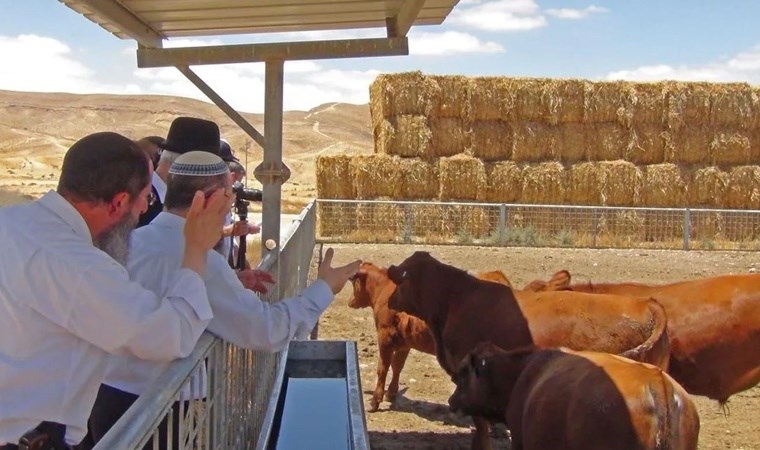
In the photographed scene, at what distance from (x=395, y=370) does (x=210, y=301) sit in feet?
18.2

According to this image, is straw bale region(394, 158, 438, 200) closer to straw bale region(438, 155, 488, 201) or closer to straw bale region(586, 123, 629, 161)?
straw bale region(438, 155, 488, 201)

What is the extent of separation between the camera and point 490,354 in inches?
227

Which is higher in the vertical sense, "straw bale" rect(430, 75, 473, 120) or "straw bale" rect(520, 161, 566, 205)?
"straw bale" rect(430, 75, 473, 120)

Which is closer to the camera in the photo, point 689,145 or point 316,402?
point 316,402

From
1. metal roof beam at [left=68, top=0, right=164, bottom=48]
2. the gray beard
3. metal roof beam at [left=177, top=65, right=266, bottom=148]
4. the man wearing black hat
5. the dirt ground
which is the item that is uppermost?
metal roof beam at [left=68, top=0, right=164, bottom=48]

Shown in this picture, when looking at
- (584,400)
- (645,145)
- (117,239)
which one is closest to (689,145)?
(645,145)

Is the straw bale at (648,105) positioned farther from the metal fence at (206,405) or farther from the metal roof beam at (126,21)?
the metal fence at (206,405)

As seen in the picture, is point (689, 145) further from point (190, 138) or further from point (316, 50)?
point (190, 138)

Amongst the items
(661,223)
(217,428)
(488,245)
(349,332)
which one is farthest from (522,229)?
(217,428)

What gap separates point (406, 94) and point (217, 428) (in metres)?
19.9

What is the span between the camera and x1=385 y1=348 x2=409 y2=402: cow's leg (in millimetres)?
8336

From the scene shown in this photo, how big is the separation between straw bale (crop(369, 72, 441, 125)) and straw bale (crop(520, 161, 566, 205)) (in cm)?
298

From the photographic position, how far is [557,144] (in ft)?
75.7

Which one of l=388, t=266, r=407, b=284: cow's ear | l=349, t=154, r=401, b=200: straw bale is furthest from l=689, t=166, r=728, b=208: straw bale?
l=388, t=266, r=407, b=284: cow's ear
